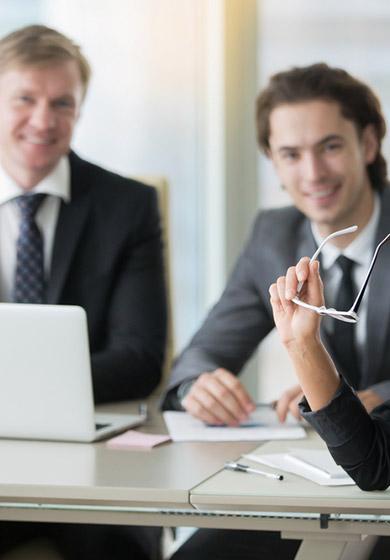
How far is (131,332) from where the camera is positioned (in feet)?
9.40

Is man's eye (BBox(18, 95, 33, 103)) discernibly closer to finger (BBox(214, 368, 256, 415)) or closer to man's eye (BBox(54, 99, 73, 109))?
man's eye (BBox(54, 99, 73, 109))

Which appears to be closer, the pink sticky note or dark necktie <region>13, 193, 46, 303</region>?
the pink sticky note

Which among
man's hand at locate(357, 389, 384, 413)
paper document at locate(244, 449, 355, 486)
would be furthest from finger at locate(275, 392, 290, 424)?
paper document at locate(244, 449, 355, 486)

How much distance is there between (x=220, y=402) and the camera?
229 cm

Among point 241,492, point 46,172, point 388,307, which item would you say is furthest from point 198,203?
point 241,492

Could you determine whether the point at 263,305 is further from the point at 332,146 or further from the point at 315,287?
the point at 315,287

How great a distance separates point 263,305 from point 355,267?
281mm

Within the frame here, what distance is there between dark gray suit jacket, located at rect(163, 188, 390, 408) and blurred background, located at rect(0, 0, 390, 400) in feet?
4.59

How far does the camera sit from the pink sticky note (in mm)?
2104

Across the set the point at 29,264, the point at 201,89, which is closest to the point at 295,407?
the point at 29,264

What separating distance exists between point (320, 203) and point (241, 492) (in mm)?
1153

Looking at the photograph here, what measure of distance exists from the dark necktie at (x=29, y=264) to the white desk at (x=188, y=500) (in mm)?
964

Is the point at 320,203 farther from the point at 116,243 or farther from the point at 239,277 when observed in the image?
the point at 116,243

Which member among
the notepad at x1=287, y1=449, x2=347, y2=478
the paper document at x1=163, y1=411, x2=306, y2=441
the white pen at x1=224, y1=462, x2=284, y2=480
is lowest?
the paper document at x1=163, y1=411, x2=306, y2=441
